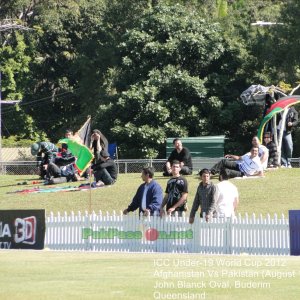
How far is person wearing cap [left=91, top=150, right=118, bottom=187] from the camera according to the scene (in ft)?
88.2

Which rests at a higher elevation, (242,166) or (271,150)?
(271,150)

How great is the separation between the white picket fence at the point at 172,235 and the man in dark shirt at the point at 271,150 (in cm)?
827

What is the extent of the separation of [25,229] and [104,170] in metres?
5.72

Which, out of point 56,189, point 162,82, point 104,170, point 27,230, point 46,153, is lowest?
point 27,230

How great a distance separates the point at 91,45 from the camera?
171ft

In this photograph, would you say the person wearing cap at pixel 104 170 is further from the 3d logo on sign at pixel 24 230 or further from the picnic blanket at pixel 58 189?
the 3d logo on sign at pixel 24 230

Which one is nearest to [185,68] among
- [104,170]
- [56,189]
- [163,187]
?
[56,189]

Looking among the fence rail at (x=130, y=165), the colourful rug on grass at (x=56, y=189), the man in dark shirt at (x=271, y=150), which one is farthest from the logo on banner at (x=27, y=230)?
the fence rail at (x=130, y=165)

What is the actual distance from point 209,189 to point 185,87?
23020 mm

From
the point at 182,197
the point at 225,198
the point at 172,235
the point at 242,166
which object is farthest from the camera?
the point at 242,166

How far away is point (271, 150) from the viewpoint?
28.7 meters

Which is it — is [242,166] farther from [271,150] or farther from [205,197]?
[205,197]

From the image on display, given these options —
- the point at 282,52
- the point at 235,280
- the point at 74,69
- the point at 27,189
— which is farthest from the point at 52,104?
the point at 235,280

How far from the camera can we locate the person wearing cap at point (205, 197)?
62.5 ft
